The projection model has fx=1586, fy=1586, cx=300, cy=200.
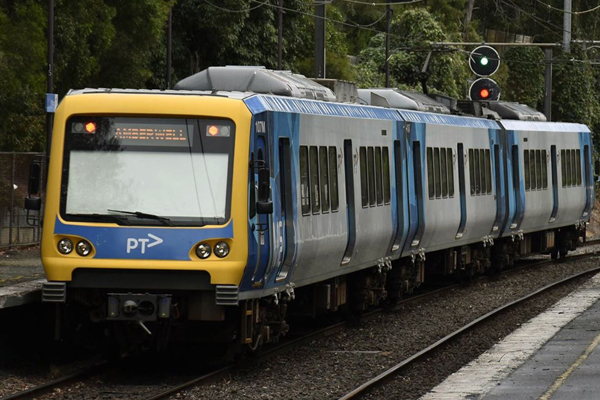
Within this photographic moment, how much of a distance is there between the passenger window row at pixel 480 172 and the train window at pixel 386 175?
6.06m

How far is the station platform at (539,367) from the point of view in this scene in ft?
41.5

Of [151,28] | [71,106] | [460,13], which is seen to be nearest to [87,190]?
[71,106]

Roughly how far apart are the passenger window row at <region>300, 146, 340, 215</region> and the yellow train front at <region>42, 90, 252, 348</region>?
2.07m

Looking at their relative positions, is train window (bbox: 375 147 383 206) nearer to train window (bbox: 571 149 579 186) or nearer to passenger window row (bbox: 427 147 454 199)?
passenger window row (bbox: 427 147 454 199)

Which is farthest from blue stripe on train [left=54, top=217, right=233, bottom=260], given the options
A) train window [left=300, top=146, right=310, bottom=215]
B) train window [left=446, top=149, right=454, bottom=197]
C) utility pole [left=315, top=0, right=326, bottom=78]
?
utility pole [left=315, top=0, right=326, bottom=78]

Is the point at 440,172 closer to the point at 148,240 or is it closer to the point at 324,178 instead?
the point at 324,178

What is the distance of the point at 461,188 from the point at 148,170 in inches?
486

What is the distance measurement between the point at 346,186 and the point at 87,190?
4651mm

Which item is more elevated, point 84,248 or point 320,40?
point 320,40

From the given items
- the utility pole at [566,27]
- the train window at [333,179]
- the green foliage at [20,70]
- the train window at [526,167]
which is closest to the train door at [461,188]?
the train window at [526,167]

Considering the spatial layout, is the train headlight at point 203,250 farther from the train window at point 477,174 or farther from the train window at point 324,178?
the train window at point 477,174

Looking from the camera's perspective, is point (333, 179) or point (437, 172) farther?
point (437, 172)

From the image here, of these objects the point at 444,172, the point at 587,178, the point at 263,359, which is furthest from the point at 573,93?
the point at 263,359

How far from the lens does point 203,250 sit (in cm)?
1420
